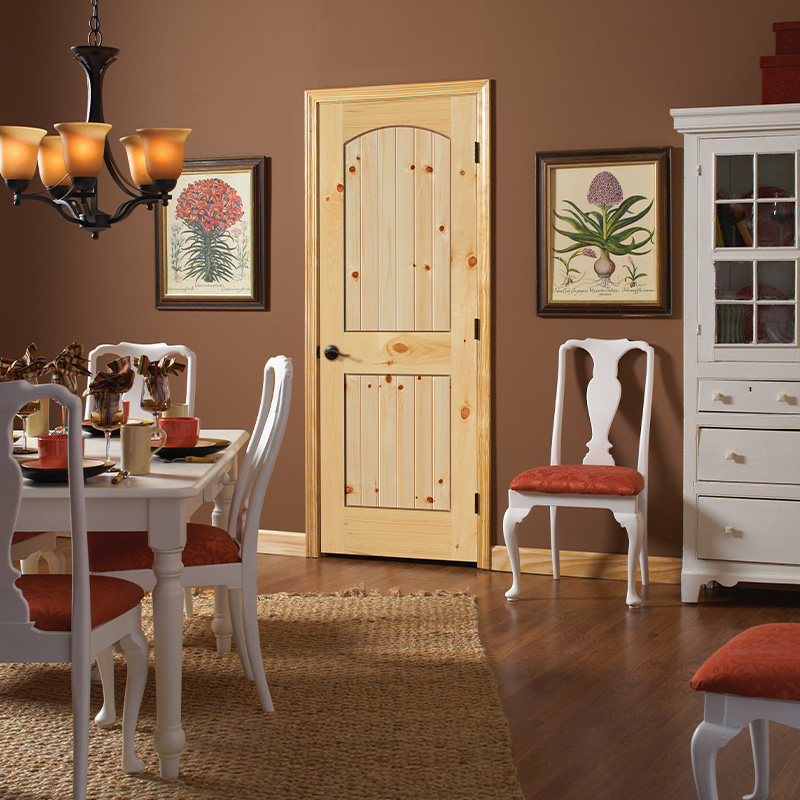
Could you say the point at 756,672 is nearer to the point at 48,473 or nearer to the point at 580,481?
the point at 48,473

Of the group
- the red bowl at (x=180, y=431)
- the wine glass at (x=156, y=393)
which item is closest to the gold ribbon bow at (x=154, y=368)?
the wine glass at (x=156, y=393)

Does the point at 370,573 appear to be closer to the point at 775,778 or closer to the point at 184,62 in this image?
the point at 775,778

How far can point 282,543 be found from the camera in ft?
14.9

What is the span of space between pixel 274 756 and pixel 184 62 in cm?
333

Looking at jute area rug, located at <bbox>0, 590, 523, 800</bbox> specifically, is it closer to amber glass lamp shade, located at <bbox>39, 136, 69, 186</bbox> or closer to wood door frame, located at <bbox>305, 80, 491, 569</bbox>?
wood door frame, located at <bbox>305, 80, 491, 569</bbox>

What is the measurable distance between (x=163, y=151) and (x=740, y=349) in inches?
87.1

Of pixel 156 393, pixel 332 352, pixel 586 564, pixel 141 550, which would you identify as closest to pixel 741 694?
pixel 141 550

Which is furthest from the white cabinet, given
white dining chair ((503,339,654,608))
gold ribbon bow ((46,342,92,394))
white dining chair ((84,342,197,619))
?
gold ribbon bow ((46,342,92,394))

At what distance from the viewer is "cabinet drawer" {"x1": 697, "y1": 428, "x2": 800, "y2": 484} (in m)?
3.57

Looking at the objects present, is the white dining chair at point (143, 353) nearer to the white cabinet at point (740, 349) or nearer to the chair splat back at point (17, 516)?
the chair splat back at point (17, 516)

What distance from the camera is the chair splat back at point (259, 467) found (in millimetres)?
2531

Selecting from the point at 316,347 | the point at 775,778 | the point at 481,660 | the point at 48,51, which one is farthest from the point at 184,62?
the point at 775,778

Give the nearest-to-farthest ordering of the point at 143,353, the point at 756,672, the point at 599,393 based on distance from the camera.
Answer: the point at 756,672 → the point at 143,353 → the point at 599,393

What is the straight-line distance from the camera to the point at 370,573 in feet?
13.7
